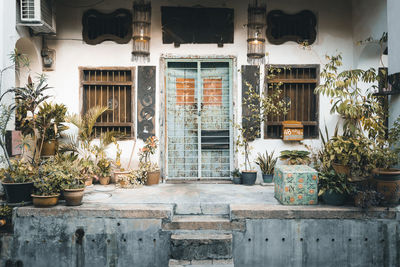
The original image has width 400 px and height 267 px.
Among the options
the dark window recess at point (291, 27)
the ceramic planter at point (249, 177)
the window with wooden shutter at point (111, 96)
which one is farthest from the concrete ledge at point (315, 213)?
the dark window recess at point (291, 27)

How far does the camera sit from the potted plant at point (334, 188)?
4.61 metres

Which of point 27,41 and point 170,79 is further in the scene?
point 170,79

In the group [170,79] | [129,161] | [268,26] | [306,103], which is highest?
[268,26]

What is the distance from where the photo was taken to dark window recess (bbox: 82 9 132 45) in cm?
670

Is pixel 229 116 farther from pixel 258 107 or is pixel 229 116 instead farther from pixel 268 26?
pixel 268 26

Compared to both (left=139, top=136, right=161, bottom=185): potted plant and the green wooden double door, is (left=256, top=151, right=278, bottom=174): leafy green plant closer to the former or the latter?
the green wooden double door

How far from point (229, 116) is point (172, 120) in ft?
4.35

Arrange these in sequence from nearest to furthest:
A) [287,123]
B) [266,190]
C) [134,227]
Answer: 1. [134,227]
2. [266,190]
3. [287,123]

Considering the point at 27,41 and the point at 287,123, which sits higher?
the point at 27,41

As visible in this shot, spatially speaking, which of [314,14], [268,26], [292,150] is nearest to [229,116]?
[292,150]

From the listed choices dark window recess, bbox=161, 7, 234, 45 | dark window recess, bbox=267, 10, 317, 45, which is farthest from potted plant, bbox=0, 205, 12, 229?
dark window recess, bbox=267, 10, 317, 45

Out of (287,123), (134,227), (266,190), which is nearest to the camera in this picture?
(134,227)

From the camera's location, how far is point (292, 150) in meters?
6.75

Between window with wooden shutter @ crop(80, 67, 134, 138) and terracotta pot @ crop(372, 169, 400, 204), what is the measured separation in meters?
4.88
